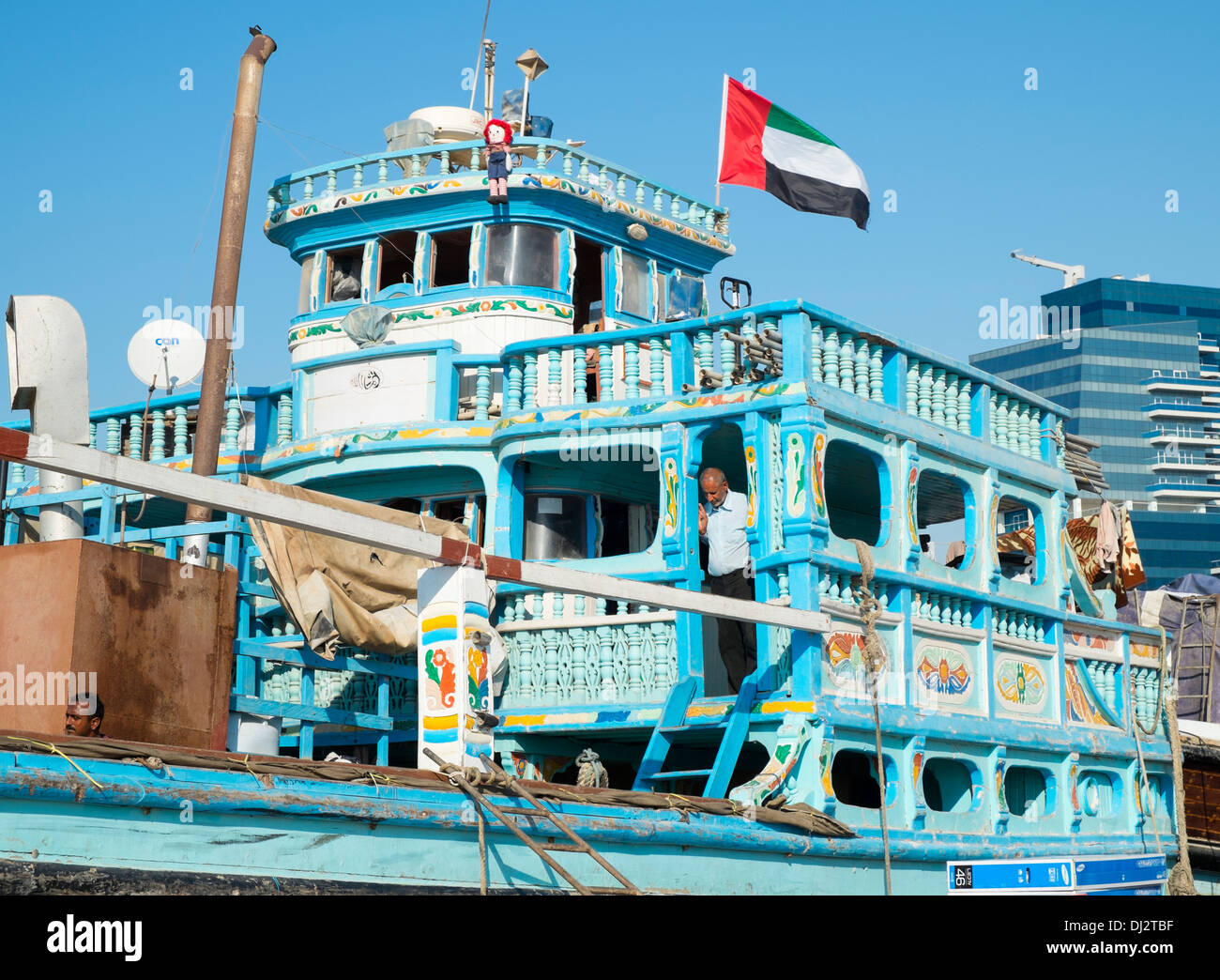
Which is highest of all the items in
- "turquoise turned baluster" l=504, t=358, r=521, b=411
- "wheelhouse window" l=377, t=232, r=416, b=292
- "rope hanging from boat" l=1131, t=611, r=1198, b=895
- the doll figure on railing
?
the doll figure on railing

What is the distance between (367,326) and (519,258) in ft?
5.40

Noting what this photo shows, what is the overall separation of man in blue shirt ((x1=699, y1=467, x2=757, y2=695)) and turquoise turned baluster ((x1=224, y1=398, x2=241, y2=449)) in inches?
200

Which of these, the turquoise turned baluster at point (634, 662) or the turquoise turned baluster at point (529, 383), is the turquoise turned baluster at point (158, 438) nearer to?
the turquoise turned baluster at point (529, 383)

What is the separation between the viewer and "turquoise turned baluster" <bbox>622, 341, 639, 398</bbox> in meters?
12.3

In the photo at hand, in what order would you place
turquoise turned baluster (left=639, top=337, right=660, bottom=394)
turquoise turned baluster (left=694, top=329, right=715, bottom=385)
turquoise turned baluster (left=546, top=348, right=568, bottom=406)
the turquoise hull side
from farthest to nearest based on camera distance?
1. turquoise turned baluster (left=546, top=348, right=568, bottom=406)
2. turquoise turned baluster (left=639, top=337, right=660, bottom=394)
3. turquoise turned baluster (left=694, top=329, right=715, bottom=385)
4. the turquoise hull side

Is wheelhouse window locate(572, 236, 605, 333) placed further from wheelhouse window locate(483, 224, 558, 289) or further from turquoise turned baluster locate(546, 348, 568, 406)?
turquoise turned baluster locate(546, 348, 568, 406)

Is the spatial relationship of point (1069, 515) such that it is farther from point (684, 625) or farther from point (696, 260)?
point (684, 625)

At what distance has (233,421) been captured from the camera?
14531 millimetres

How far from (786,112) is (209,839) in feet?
29.4

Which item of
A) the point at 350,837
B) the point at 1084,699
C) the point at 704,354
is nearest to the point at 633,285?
the point at 704,354

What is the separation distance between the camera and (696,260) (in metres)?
16.5

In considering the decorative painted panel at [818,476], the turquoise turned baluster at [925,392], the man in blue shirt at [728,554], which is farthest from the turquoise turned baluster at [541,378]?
the turquoise turned baluster at [925,392]

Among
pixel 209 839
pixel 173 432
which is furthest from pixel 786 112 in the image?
pixel 209 839

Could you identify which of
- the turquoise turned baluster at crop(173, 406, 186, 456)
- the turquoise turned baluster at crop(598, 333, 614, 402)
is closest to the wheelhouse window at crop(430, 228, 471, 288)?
the turquoise turned baluster at crop(173, 406, 186, 456)
